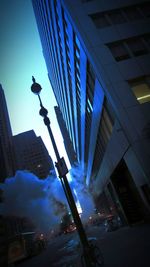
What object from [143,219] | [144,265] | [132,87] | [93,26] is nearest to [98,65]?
[132,87]

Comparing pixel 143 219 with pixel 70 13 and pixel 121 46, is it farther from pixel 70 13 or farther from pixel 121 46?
pixel 70 13

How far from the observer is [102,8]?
60.8 feet

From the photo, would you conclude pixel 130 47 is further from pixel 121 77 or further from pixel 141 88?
pixel 141 88

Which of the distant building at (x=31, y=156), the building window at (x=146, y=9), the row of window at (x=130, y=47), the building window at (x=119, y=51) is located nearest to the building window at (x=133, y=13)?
the building window at (x=146, y=9)

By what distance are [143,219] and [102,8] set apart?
18.7 m

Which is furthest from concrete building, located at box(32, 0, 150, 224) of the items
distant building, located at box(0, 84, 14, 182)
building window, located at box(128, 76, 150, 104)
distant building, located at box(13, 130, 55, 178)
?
distant building, located at box(13, 130, 55, 178)

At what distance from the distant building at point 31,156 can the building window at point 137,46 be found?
417 feet

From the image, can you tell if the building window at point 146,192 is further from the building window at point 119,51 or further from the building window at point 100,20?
the building window at point 100,20

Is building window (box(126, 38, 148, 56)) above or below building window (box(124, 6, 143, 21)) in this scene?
below

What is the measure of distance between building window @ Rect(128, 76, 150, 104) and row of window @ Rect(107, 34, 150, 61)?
2340 millimetres

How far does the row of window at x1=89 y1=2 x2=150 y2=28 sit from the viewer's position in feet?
59.8

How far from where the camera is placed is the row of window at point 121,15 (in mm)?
18219

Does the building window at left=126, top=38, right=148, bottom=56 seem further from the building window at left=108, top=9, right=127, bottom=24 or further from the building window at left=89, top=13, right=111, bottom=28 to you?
the building window at left=89, top=13, right=111, bottom=28

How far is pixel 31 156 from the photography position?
502 feet
